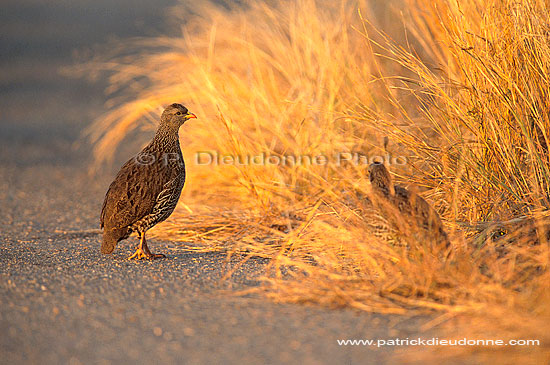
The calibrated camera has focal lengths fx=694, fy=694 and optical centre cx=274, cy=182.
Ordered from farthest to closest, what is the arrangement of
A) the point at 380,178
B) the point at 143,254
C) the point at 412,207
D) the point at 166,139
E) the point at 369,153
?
the point at 369,153, the point at 166,139, the point at 143,254, the point at 380,178, the point at 412,207

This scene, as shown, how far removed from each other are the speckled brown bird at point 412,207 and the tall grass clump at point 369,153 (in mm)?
56

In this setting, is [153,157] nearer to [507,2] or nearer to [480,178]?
[480,178]

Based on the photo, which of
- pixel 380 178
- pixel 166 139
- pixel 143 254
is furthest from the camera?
pixel 166 139

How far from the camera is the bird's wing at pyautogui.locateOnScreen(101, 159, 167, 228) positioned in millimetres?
4555

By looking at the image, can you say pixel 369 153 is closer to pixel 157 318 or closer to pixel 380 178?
pixel 380 178

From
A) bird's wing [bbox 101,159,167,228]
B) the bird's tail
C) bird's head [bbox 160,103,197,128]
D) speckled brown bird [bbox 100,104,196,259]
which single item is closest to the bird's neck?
bird's head [bbox 160,103,197,128]

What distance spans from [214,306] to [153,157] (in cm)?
170

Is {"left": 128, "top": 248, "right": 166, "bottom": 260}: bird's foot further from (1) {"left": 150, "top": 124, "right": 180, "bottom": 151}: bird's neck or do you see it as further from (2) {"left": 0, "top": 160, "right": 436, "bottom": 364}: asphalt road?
(1) {"left": 150, "top": 124, "right": 180, "bottom": 151}: bird's neck

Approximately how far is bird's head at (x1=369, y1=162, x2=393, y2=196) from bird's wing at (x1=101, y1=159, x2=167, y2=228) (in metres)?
1.42

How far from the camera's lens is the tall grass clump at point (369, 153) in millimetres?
3414

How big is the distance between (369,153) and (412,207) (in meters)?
1.83

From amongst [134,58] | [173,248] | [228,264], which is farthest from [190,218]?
[134,58]

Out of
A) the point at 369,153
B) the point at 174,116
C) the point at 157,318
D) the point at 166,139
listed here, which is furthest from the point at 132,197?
the point at 369,153

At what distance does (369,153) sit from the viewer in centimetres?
555
